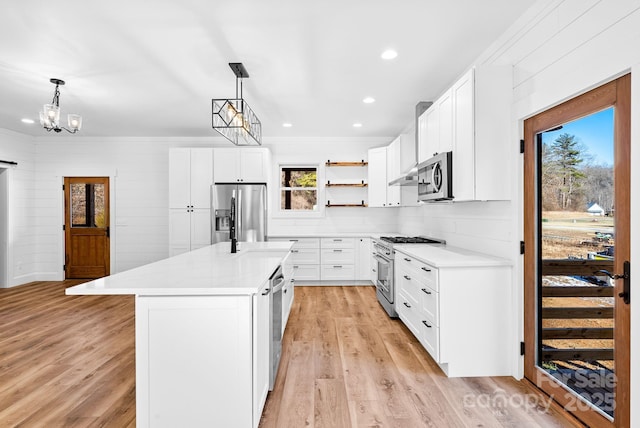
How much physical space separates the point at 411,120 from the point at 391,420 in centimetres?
438

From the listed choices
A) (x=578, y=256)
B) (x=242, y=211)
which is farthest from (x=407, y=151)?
(x=578, y=256)

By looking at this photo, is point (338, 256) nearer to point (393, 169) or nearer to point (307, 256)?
point (307, 256)

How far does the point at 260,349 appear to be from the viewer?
195cm

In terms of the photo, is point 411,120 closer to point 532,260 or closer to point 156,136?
point 532,260

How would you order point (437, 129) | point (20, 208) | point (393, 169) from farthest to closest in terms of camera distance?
point (20, 208), point (393, 169), point (437, 129)

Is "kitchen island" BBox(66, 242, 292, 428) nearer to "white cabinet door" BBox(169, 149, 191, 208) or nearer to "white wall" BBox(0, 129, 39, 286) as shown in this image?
"white cabinet door" BBox(169, 149, 191, 208)

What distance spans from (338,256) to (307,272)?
0.60 meters

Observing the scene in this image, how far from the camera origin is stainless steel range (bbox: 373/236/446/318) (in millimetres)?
4047

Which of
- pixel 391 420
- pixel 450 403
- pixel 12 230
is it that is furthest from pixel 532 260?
pixel 12 230

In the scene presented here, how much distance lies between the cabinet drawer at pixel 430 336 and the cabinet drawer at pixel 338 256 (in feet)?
9.68

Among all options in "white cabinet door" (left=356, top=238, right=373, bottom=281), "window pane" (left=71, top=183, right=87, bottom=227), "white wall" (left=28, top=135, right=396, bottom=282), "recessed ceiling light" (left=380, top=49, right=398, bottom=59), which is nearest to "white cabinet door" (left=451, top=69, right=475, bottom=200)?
"recessed ceiling light" (left=380, top=49, right=398, bottom=59)

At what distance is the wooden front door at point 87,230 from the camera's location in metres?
6.46

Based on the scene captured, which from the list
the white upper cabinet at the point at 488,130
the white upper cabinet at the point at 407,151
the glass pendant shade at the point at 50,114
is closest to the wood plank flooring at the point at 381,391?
the white upper cabinet at the point at 488,130

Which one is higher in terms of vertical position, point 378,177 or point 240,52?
point 240,52
